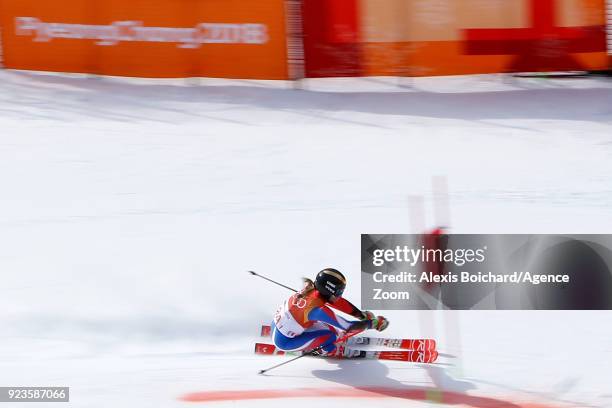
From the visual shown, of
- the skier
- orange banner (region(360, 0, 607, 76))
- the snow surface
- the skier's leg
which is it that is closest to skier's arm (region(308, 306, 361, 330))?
the skier

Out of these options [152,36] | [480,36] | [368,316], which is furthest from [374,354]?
[152,36]

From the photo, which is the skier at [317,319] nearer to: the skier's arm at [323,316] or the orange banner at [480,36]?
the skier's arm at [323,316]

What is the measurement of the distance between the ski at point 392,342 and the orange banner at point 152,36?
5.25 m

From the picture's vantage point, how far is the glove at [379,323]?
26.3 ft

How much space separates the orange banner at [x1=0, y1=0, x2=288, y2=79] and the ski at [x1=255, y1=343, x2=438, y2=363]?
551cm

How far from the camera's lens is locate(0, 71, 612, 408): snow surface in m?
7.81

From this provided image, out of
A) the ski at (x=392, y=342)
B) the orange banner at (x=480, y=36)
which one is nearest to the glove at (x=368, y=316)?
the ski at (x=392, y=342)

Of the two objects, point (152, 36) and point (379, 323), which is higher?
point (152, 36)

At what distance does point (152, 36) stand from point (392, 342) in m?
6.31

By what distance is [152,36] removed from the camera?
12484mm

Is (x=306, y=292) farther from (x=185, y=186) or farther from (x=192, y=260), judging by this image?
(x=185, y=186)

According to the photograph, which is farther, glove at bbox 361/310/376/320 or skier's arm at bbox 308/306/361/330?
glove at bbox 361/310/376/320

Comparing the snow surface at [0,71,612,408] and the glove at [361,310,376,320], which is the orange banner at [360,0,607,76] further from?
the glove at [361,310,376,320]

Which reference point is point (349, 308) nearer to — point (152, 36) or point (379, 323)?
point (379, 323)
